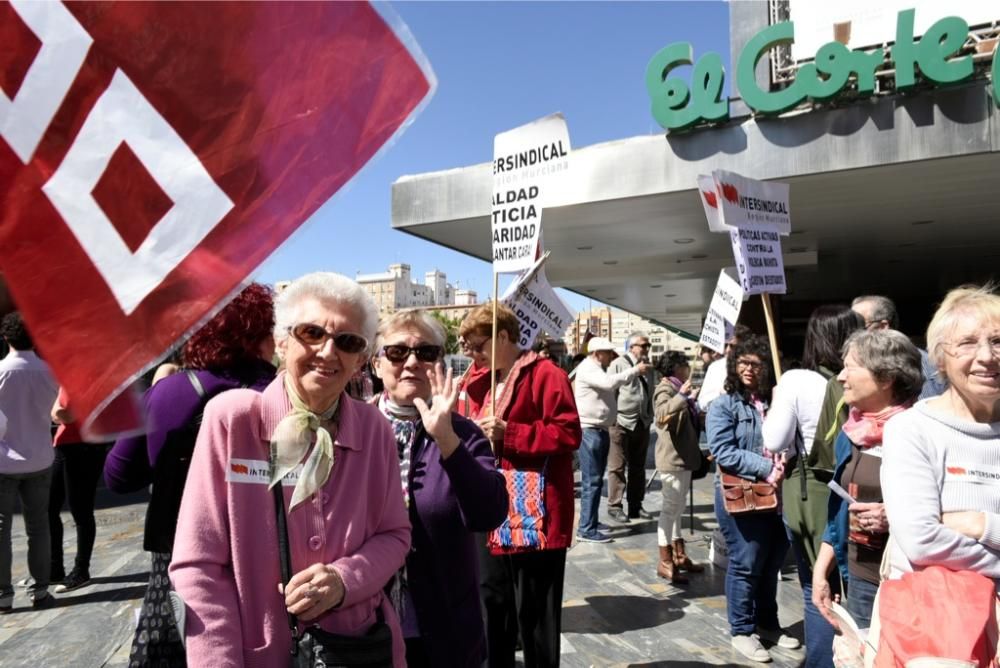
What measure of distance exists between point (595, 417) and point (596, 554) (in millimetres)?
1457

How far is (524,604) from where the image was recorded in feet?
10.9

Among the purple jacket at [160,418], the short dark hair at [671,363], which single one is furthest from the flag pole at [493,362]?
the short dark hair at [671,363]

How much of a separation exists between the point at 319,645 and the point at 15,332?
166 inches

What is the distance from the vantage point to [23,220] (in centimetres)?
122

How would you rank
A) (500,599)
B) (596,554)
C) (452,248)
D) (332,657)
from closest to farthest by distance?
(332,657) → (500,599) → (596,554) → (452,248)

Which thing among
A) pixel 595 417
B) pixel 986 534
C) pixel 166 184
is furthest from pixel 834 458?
pixel 595 417

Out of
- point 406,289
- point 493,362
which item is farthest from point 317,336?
point 406,289

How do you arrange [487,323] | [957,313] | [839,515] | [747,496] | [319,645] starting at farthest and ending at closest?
[747,496], [487,323], [839,515], [957,313], [319,645]

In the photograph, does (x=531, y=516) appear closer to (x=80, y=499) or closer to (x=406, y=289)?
(x=80, y=499)

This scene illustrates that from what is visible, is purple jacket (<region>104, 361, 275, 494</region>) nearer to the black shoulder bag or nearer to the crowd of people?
A: the crowd of people

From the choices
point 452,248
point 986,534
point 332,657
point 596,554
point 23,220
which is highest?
point 452,248

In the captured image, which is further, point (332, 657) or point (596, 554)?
point (596, 554)

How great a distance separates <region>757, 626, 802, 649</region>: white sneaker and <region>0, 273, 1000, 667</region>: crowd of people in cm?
3

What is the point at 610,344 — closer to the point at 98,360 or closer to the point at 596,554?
the point at 596,554
